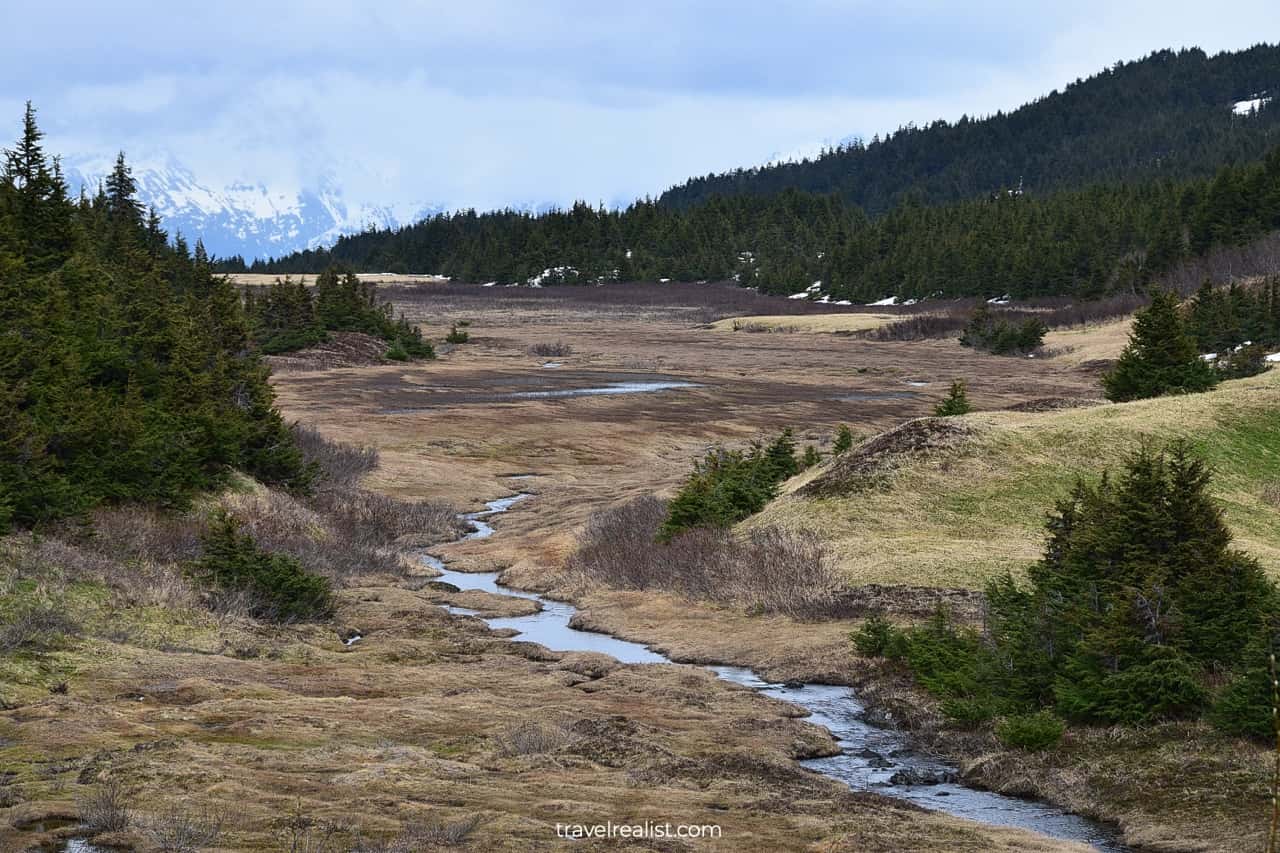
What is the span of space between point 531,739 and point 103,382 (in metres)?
23.1

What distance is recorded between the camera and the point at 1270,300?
7294 centimetres

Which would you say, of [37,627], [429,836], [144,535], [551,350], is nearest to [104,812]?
[429,836]

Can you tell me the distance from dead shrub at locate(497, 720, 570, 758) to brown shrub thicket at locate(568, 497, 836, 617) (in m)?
11.3

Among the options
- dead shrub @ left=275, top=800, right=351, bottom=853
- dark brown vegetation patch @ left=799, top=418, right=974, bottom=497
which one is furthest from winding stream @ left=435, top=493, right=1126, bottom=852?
dark brown vegetation patch @ left=799, top=418, right=974, bottom=497

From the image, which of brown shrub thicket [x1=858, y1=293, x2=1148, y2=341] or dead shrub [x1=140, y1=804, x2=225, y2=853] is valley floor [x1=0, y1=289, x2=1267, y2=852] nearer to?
dead shrub [x1=140, y1=804, x2=225, y2=853]

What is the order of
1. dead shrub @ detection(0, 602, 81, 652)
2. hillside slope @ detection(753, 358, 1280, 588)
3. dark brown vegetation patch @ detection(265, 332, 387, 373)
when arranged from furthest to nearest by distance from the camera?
1. dark brown vegetation patch @ detection(265, 332, 387, 373)
2. hillside slope @ detection(753, 358, 1280, 588)
3. dead shrub @ detection(0, 602, 81, 652)

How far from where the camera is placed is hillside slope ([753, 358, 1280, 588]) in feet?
97.8

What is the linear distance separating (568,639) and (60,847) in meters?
17.0

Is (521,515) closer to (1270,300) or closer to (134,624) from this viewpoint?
(134,624)

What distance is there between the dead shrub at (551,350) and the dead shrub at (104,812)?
88.4m

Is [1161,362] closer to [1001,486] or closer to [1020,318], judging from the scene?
[1001,486]

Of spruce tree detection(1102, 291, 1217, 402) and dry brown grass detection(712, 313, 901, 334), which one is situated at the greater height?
dry brown grass detection(712, 313, 901, 334)

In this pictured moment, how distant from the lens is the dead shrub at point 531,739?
16.7 m

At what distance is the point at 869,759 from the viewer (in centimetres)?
1883
